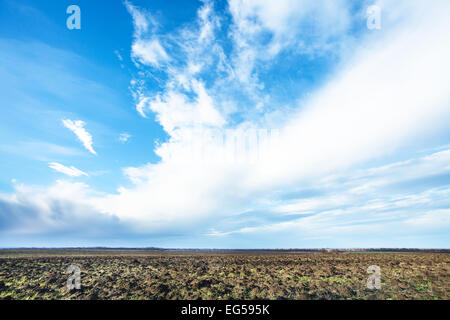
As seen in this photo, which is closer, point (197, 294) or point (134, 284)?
point (197, 294)

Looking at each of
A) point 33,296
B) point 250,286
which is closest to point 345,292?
point 250,286

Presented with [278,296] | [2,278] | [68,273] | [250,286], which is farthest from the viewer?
[68,273]

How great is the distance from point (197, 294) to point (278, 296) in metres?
6.38

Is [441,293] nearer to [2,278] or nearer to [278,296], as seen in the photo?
[278,296]

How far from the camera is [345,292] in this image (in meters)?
19.5

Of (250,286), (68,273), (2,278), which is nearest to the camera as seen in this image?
(250,286)
